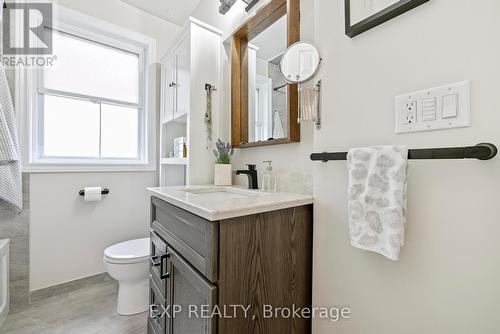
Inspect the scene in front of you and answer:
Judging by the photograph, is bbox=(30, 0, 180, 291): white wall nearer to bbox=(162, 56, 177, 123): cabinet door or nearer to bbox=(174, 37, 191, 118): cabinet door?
bbox=(162, 56, 177, 123): cabinet door

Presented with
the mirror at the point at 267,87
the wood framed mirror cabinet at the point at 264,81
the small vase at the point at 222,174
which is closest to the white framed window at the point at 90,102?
the small vase at the point at 222,174

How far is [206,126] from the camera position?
1.69 meters

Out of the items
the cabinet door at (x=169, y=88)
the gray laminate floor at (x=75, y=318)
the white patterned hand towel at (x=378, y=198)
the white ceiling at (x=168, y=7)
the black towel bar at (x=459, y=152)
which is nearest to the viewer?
the black towel bar at (x=459, y=152)

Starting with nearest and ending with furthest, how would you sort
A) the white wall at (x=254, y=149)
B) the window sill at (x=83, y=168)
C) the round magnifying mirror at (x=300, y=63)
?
the round magnifying mirror at (x=300, y=63) < the white wall at (x=254, y=149) < the window sill at (x=83, y=168)

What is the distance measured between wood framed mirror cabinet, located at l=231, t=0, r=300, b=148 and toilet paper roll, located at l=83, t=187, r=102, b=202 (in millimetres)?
1255

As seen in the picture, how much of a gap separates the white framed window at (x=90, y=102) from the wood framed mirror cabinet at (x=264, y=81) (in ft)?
3.74

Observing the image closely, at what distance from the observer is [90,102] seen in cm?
201

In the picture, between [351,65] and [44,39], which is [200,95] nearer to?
[351,65]

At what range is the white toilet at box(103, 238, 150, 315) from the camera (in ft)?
4.90

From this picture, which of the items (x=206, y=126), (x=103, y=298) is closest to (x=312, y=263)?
(x=206, y=126)

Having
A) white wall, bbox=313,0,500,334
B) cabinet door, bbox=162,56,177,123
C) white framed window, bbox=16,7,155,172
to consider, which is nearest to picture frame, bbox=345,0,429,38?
white wall, bbox=313,0,500,334

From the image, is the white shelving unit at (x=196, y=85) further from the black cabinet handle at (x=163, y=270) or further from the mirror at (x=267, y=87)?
the black cabinet handle at (x=163, y=270)

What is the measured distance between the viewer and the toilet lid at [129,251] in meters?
1.50

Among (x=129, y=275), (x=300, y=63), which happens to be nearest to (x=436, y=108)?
(x=300, y=63)
